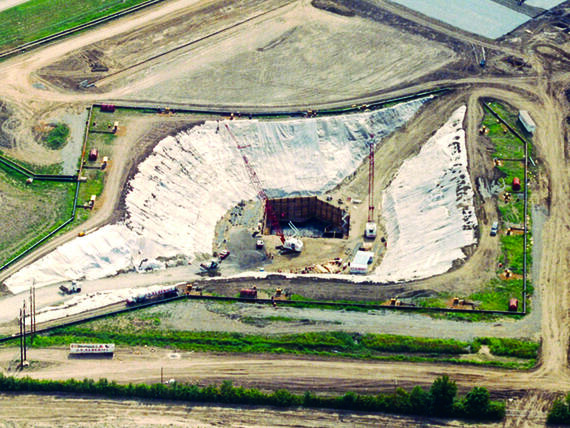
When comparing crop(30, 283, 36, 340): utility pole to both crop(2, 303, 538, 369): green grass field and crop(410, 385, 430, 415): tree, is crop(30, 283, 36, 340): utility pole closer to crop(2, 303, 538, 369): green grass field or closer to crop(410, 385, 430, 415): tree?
crop(2, 303, 538, 369): green grass field

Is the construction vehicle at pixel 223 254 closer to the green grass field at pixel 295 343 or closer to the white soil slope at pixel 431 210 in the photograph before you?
the green grass field at pixel 295 343

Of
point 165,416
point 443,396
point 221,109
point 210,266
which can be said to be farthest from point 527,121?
point 165,416

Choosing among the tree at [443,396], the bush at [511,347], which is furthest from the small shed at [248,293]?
the bush at [511,347]

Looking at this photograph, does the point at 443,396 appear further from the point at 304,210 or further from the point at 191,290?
the point at 304,210

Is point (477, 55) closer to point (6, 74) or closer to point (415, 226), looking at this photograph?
point (415, 226)

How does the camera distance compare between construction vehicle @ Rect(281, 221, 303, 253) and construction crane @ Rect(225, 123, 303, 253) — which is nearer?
construction vehicle @ Rect(281, 221, 303, 253)

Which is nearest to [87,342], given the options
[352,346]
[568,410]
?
[352,346]

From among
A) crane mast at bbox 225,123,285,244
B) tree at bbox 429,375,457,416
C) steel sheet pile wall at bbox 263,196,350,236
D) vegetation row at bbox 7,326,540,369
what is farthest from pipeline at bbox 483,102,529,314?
crane mast at bbox 225,123,285,244
